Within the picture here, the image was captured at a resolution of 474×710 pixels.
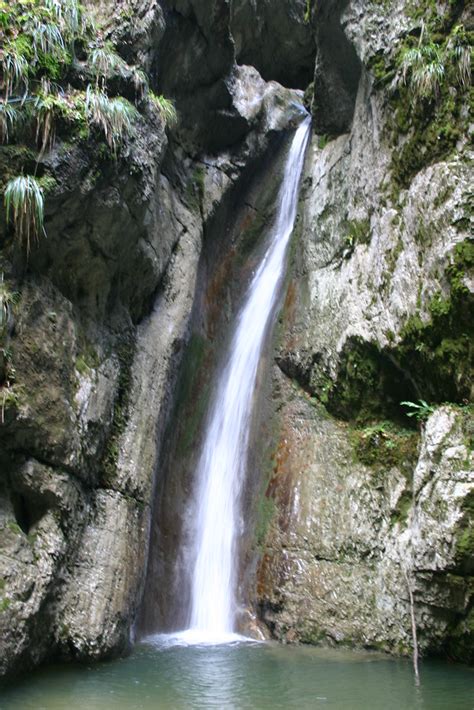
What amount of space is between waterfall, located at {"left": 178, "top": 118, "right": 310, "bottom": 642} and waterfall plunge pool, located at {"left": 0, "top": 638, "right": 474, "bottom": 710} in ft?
4.33

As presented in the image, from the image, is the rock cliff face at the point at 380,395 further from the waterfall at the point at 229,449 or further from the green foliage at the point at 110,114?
the green foliage at the point at 110,114

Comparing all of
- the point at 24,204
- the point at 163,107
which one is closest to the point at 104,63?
the point at 163,107

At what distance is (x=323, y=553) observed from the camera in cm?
831

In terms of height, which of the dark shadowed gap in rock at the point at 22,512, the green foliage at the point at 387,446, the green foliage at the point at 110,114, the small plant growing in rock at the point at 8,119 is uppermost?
the green foliage at the point at 110,114

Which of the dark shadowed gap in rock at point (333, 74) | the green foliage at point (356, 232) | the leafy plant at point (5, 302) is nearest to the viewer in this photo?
the leafy plant at point (5, 302)

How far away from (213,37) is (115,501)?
325 inches

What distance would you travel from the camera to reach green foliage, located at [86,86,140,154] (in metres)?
7.06

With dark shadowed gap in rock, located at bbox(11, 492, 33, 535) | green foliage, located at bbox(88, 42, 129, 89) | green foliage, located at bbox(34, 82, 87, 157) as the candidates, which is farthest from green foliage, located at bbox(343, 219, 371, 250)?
dark shadowed gap in rock, located at bbox(11, 492, 33, 535)

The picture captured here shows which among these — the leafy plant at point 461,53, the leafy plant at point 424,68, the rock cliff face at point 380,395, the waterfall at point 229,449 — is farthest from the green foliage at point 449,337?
the waterfall at point 229,449

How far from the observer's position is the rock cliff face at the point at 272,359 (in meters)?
6.42

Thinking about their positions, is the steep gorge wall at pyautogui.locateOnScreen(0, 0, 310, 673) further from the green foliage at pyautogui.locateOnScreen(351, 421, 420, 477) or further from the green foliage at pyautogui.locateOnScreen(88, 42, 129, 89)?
the green foliage at pyautogui.locateOnScreen(351, 421, 420, 477)

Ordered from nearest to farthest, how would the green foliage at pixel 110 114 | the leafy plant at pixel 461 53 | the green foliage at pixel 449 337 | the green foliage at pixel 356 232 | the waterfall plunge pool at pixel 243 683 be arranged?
the waterfall plunge pool at pixel 243 683 → the green foliage at pixel 110 114 → the green foliage at pixel 449 337 → the leafy plant at pixel 461 53 → the green foliage at pixel 356 232

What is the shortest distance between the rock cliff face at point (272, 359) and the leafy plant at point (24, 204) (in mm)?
199

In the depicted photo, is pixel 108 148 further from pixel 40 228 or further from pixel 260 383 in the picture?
pixel 260 383
